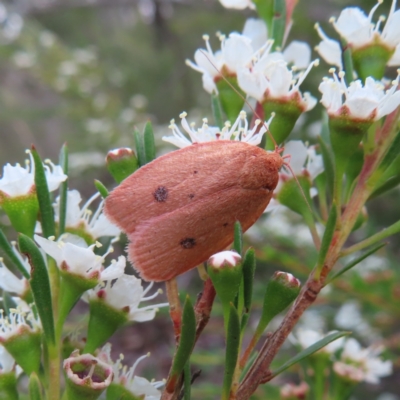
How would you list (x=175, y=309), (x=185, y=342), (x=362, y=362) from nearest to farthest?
(x=185, y=342) < (x=175, y=309) < (x=362, y=362)

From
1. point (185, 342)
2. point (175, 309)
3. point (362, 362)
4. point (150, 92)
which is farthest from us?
point (150, 92)

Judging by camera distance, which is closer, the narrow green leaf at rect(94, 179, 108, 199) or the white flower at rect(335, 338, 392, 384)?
the narrow green leaf at rect(94, 179, 108, 199)

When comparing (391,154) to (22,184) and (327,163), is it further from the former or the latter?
(22,184)

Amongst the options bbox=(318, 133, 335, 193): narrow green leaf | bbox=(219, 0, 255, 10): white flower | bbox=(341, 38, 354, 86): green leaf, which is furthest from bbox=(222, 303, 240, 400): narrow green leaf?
bbox=(219, 0, 255, 10): white flower

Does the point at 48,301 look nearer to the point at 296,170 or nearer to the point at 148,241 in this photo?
the point at 148,241

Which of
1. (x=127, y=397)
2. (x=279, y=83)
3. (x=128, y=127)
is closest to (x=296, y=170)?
(x=279, y=83)

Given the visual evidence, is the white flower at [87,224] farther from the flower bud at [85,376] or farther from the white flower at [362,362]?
the white flower at [362,362]

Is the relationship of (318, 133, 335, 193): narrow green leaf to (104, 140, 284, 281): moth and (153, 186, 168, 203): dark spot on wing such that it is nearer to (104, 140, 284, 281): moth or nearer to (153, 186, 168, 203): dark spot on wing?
(104, 140, 284, 281): moth

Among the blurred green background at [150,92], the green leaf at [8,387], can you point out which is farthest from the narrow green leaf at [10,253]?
the blurred green background at [150,92]

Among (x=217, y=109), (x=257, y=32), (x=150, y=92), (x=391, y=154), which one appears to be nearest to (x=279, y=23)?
(x=257, y=32)
